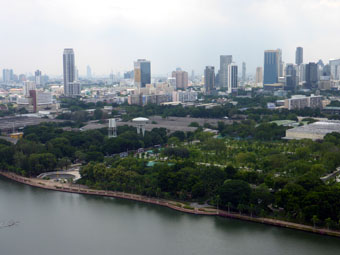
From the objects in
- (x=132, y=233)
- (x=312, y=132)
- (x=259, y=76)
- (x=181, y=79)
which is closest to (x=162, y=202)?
(x=132, y=233)

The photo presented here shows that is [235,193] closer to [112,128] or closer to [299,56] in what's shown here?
[112,128]

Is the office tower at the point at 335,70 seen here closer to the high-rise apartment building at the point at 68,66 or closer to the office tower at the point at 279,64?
the office tower at the point at 279,64

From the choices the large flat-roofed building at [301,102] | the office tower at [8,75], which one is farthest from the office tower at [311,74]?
the office tower at [8,75]

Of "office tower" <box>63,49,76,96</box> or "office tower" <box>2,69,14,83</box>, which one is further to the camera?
"office tower" <box>2,69,14,83</box>

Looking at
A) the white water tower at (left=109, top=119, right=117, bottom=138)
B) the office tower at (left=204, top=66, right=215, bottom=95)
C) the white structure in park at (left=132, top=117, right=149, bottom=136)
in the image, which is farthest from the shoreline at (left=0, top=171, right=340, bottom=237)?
the office tower at (left=204, top=66, right=215, bottom=95)

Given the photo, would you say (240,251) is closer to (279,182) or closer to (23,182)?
(279,182)

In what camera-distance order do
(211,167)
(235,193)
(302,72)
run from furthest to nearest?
1. (302,72)
2. (211,167)
3. (235,193)

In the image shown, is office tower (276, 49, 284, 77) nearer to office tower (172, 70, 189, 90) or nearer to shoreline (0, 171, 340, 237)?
office tower (172, 70, 189, 90)
